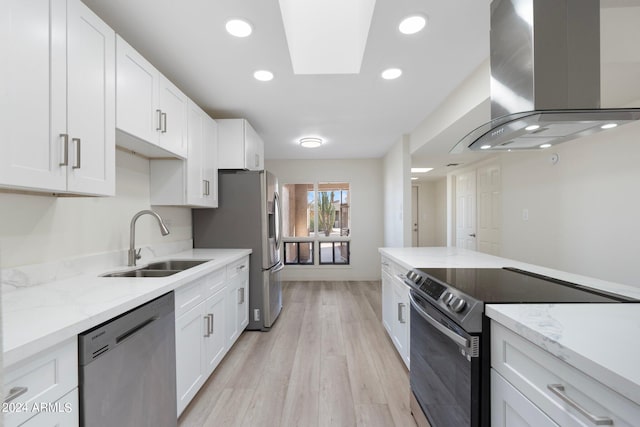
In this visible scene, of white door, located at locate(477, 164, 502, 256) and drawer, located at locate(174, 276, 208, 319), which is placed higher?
white door, located at locate(477, 164, 502, 256)

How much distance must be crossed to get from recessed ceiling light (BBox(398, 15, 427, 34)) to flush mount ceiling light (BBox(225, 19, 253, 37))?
0.93 metres

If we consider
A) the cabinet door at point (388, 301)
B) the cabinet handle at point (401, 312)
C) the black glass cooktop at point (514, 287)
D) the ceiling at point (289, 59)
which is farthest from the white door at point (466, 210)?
the black glass cooktop at point (514, 287)

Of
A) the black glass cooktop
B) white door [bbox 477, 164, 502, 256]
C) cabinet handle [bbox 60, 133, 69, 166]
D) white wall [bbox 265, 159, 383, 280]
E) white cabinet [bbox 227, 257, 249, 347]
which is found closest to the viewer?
the black glass cooktop

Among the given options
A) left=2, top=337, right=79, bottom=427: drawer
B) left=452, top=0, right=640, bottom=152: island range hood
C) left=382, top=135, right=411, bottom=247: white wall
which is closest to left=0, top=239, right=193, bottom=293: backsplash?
left=2, top=337, right=79, bottom=427: drawer

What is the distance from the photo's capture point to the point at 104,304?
45.1 inches

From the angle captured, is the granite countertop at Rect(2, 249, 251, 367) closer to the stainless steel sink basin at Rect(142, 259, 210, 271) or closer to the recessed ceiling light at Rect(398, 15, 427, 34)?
the stainless steel sink basin at Rect(142, 259, 210, 271)

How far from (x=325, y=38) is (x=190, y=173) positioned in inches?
61.8

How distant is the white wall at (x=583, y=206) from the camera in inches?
92.0

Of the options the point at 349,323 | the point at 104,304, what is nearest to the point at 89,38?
the point at 104,304

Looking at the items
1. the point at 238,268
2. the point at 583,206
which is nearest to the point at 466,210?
the point at 583,206

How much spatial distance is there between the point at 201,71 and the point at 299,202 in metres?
3.52

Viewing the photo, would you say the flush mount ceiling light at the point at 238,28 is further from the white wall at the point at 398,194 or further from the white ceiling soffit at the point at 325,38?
the white wall at the point at 398,194

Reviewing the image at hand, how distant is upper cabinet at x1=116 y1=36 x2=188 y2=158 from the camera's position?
1.62 m

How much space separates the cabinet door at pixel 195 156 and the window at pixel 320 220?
291 cm
